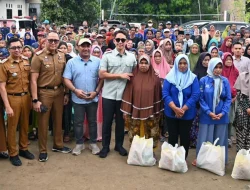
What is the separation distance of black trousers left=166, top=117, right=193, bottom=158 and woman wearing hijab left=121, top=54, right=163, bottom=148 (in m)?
0.29

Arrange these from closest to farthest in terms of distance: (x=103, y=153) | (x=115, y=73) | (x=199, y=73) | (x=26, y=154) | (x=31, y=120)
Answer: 1. (x=115, y=73)
2. (x=26, y=154)
3. (x=103, y=153)
4. (x=199, y=73)
5. (x=31, y=120)

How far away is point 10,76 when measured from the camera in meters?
4.82

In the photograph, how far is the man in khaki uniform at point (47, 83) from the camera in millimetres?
5016

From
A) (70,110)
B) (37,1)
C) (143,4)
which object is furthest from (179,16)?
(70,110)

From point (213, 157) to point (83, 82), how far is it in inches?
83.2

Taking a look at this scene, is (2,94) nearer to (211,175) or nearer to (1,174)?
(1,174)

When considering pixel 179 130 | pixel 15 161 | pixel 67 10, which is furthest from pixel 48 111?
pixel 67 10

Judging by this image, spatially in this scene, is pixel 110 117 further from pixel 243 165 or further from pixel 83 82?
pixel 243 165

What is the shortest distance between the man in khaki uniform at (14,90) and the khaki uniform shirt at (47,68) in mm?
152

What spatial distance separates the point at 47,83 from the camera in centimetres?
510

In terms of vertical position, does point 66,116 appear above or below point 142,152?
above

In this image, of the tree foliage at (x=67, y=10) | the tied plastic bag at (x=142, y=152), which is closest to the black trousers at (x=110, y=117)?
the tied plastic bag at (x=142, y=152)

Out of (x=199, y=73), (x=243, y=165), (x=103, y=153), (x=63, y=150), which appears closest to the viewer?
(x=243, y=165)

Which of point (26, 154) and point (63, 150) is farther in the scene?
point (63, 150)
